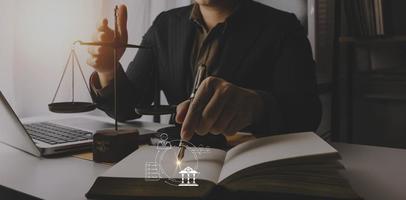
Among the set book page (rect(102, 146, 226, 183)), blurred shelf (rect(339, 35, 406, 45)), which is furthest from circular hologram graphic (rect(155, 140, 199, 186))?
blurred shelf (rect(339, 35, 406, 45))

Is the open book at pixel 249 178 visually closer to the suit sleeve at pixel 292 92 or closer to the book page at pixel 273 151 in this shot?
the book page at pixel 273 151

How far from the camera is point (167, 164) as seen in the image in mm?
646

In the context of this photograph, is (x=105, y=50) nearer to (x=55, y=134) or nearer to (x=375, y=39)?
(x=55, y=134)

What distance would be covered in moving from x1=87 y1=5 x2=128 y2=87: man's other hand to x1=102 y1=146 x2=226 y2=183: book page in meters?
0.30

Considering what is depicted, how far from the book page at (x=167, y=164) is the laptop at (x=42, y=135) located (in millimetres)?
176

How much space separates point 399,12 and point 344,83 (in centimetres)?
47

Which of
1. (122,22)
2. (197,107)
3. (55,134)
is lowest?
(55,134)

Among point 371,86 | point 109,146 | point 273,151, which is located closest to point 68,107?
point 109,146

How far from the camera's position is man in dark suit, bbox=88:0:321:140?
3.52ft

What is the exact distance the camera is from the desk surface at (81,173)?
579 millimetres

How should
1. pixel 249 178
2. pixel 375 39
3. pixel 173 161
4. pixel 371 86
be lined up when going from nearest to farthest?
pixel 249 178 → pixel 173 161 → pixel 375 39 → pixel 371 86

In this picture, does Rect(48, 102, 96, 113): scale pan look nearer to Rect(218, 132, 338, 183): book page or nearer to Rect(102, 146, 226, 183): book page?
Rect(102, 146, 226, 183): book page

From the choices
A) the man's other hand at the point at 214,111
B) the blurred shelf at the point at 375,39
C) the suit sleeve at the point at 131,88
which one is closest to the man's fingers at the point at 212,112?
the man's other hand at the point at 214,111

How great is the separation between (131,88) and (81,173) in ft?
1.79
